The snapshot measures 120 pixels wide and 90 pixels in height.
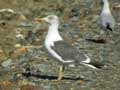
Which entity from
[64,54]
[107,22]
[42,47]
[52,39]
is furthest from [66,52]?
[107,22]

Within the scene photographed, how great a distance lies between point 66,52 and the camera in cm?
1220

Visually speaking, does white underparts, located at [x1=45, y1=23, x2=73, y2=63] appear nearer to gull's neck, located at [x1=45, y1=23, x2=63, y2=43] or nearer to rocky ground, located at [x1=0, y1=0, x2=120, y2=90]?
gull's neck, located at [x1=45, y1=23, x2=63, y2=43]

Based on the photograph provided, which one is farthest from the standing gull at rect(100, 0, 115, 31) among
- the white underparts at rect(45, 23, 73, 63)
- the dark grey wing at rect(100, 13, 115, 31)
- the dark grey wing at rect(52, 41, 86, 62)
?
the dark grey wing at rect(52, 41, 86, 62)

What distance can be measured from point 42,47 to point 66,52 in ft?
9.72

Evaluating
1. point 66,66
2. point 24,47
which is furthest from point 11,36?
point 66,66

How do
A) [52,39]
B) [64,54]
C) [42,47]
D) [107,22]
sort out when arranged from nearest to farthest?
[64,54] → [52,39] → [42,47] → [107,22]

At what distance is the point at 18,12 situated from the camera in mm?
19172

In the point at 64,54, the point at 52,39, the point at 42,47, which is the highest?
the point at 52,39

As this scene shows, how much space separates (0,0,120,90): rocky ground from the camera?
12375 mm

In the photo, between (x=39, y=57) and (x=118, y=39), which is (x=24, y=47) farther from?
(x=118, y=39)

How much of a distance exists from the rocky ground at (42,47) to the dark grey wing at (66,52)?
0.53m

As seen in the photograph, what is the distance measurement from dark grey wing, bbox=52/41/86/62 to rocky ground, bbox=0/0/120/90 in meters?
0.53

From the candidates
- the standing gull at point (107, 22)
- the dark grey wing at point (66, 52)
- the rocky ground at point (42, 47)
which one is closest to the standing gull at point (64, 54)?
the dark grey wing at point (66, 52)

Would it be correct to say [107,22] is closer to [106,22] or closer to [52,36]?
[106,22]
